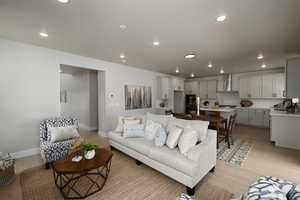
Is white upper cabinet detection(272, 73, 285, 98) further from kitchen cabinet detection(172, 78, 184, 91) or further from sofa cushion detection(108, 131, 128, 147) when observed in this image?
sofa cushion detection(108, 131, 128, 147)

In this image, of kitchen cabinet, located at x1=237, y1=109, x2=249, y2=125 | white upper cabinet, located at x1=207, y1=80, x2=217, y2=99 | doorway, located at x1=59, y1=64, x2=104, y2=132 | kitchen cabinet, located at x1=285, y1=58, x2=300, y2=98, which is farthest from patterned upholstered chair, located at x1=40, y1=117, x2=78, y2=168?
kitchen cabinet, located at x1=237, y1=109, x2=249, y2=125

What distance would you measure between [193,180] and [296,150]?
3.67 meters

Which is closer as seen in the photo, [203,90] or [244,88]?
[244,88]

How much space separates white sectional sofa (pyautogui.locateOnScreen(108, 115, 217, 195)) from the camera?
1.87 m

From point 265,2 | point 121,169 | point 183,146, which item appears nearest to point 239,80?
point 265,2

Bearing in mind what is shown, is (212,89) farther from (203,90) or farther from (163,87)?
(163,87)

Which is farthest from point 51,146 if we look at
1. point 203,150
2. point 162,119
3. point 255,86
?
point 255,86

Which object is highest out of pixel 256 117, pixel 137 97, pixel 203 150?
→ pixel 137 97

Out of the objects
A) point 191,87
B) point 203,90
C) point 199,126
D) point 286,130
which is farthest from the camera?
point 191,87

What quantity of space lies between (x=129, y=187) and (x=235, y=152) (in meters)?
2.77

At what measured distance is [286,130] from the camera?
12.0 feet

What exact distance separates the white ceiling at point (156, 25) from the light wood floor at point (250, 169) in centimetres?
267

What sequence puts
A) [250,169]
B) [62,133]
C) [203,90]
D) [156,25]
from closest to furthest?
1. [156,25]
2. [250,169]
3. [62,133]
4. [203,90]

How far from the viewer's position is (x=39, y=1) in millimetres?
1718
